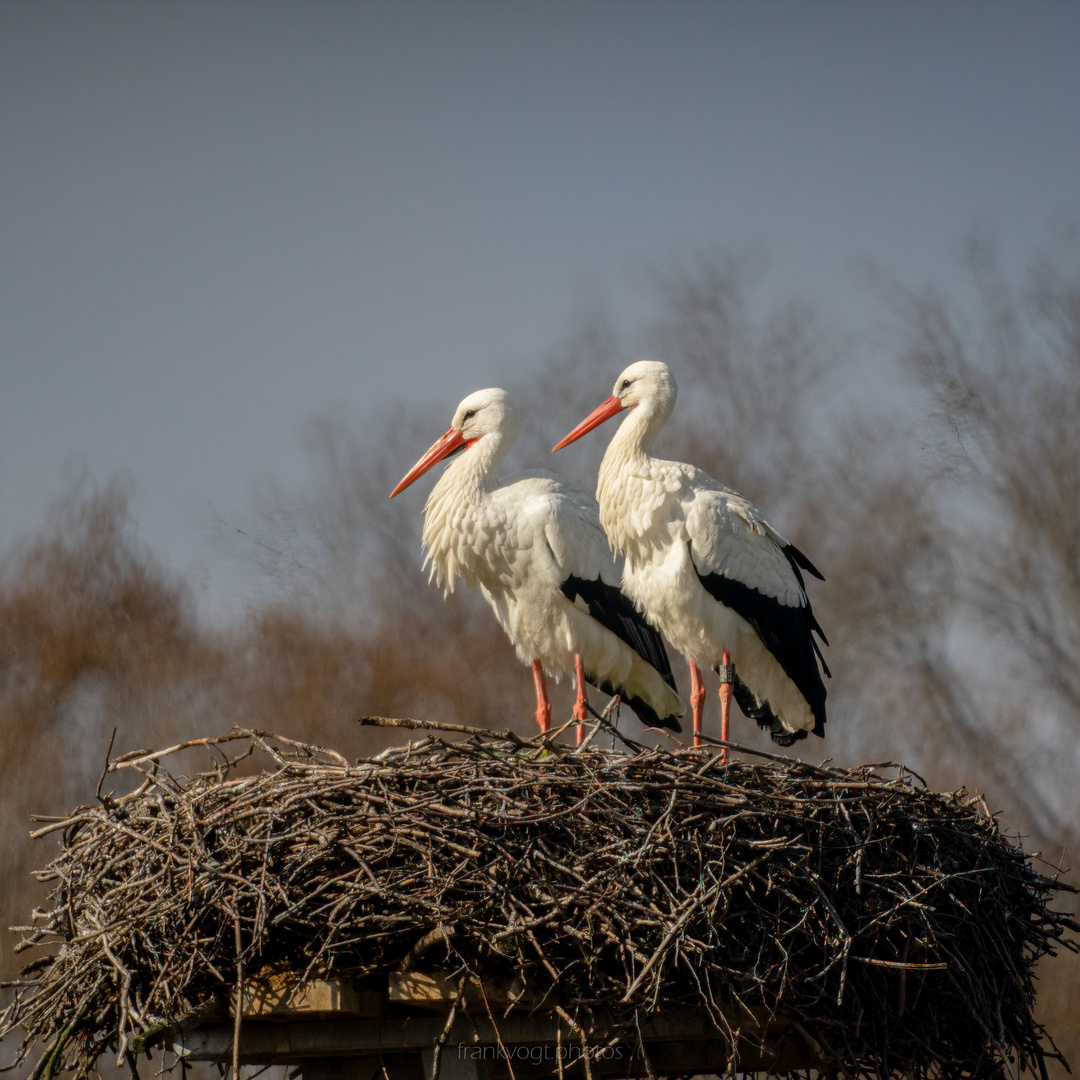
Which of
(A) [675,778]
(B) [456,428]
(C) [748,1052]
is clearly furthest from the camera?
(B) [456,428]

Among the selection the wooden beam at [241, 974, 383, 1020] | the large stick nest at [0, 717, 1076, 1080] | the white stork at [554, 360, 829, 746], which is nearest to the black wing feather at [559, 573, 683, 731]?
the white stork at [554, 360, 829, 746]

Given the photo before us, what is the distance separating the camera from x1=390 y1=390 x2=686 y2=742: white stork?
4.84 metres

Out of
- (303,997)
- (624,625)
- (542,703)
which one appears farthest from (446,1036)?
(624,625)

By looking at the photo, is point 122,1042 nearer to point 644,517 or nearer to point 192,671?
point 644,517

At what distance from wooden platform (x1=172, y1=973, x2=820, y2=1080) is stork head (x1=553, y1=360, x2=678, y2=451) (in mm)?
2472

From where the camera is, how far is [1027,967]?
3.12m

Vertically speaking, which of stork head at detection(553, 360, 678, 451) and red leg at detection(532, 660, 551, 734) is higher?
stork head at detection(553, 360, 678, 451)

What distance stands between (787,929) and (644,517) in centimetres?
206

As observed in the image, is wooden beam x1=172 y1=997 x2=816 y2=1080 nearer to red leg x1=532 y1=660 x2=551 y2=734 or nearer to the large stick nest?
the large stick nest

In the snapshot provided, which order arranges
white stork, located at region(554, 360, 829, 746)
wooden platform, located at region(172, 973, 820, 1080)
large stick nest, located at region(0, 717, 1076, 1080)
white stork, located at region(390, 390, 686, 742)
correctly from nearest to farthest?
large stick nest, located at region(0, 717, 1076, 1080) < wooden platform, located at region(172, 973, 820, 1080) < white stork, located at region(554, 360, 829, 746) < white stork, located at region(390, 390, 686, 742)

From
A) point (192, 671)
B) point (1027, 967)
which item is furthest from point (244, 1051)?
point (192, 671)

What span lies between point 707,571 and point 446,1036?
86.0 inches

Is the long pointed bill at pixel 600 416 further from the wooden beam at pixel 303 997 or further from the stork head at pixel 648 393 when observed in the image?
the wooden beam at pixel 303 997

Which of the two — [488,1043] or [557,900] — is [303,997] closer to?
[488,1043]
